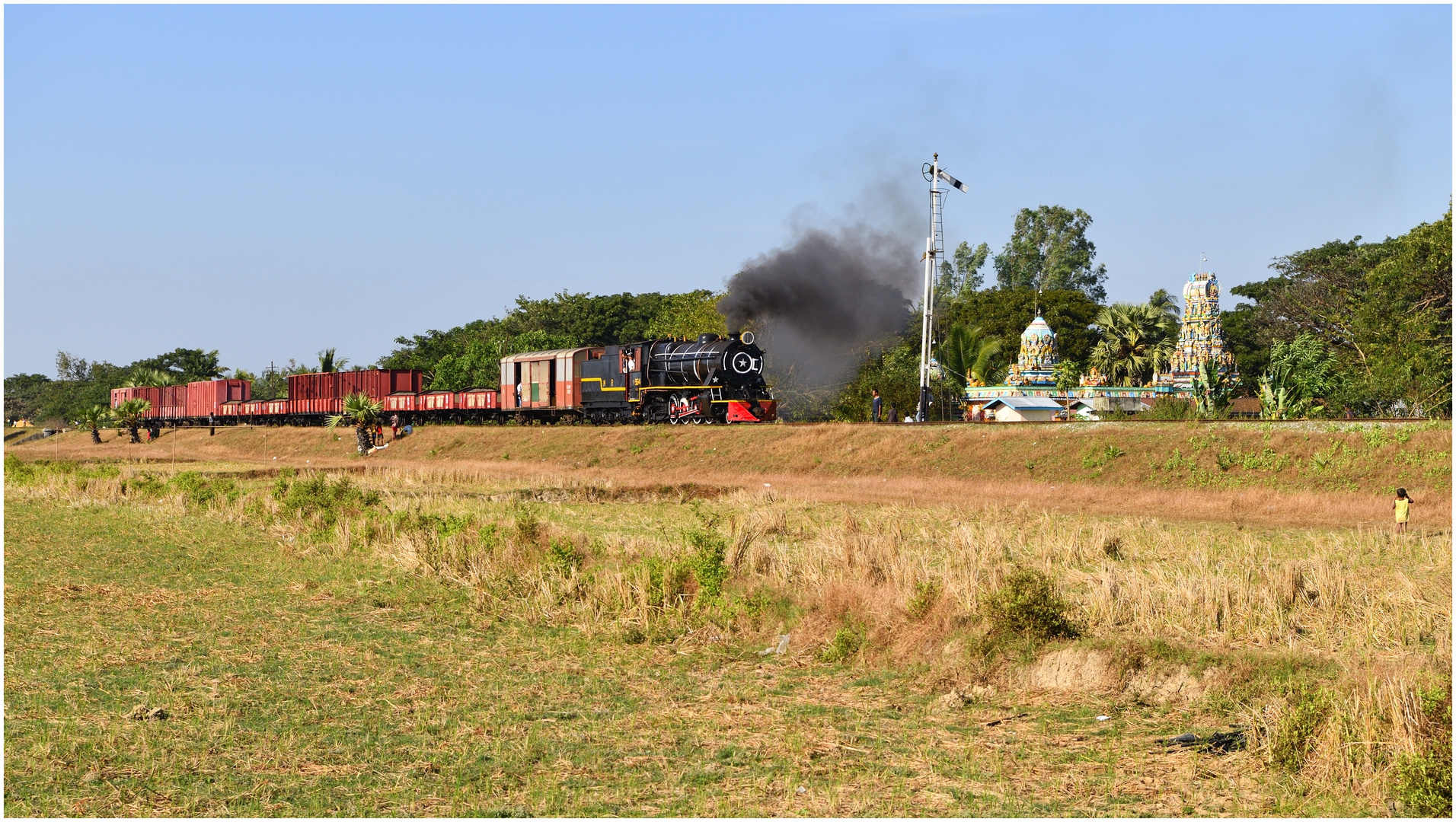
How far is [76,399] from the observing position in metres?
125

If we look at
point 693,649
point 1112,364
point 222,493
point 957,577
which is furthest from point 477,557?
point 1112,364

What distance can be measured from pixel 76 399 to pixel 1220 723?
136 meters

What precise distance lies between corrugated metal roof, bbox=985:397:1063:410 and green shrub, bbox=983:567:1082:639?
49619 mm

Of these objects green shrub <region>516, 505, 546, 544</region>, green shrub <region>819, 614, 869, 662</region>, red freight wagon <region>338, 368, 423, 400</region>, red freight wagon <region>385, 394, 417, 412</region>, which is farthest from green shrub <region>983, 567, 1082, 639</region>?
red freight wagon <region>338, 368, 423, 400</region>

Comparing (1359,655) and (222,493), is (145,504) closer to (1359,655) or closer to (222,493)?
(222,493)

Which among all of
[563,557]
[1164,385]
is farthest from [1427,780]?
[1164,385]

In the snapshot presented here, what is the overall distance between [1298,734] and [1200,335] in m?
57.2

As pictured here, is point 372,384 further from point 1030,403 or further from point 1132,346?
point 1132,346

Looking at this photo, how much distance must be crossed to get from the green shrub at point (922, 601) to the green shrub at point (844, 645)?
610 mm

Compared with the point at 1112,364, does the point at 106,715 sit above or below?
below

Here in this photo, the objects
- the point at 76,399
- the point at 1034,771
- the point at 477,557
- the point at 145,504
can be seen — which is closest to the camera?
the point at 1034,771

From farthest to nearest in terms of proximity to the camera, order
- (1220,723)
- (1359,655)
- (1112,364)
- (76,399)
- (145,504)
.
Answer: (76,399)
(1112,364)
(145,504)
(1359,655)
(1220,723)

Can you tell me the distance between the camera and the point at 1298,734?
9.45 metres

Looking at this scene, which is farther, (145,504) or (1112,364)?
(1112,364)
